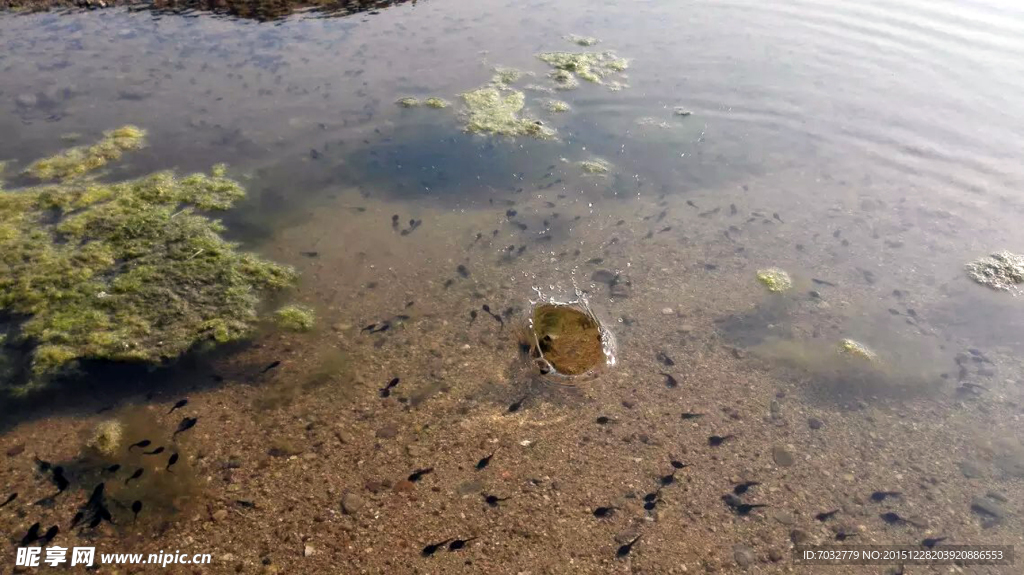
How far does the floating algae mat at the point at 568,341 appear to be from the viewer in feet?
17.6

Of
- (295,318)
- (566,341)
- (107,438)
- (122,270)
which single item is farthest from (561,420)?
(122,270)

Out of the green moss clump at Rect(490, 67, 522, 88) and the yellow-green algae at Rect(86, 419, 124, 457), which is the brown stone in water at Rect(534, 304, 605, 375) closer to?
the yellow-green algae at Rect(86, 419, 124, 457)

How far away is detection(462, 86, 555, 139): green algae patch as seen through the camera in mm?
8680

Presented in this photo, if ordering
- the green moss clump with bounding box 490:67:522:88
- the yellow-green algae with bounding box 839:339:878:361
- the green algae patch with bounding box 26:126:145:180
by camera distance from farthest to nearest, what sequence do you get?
the green moss clump with bounding box 490:67:522:88 < the green algae patch with bounding box 26:126:145:180 < the yellow-green algae with bounding box 839:339:878:361

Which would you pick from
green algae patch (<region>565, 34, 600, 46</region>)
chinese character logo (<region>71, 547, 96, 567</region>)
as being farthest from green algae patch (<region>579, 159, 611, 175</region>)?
chinese character logo (<region>71, 547, 96, 567</region>)

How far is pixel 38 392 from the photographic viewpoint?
4785 mm

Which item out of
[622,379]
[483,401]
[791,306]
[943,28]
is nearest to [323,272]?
[483,401]

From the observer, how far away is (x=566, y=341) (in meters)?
5.60

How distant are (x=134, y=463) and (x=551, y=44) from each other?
980 centimetres

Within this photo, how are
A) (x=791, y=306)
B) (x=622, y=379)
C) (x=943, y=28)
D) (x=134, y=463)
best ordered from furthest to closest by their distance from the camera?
A: (x=943, y=28) → (x=791, y=306) → (x=622, y=379) → (x=134, y=463)

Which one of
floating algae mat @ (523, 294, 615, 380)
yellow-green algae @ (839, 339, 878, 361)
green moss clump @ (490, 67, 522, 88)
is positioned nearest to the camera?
floating algae mat @ (523, 294, 615, 380)

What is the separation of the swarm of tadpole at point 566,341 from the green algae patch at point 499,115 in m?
3.71

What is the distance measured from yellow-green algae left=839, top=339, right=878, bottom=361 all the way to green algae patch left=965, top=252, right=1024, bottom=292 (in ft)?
6.66

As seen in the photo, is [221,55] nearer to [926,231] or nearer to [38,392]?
[38,392]
